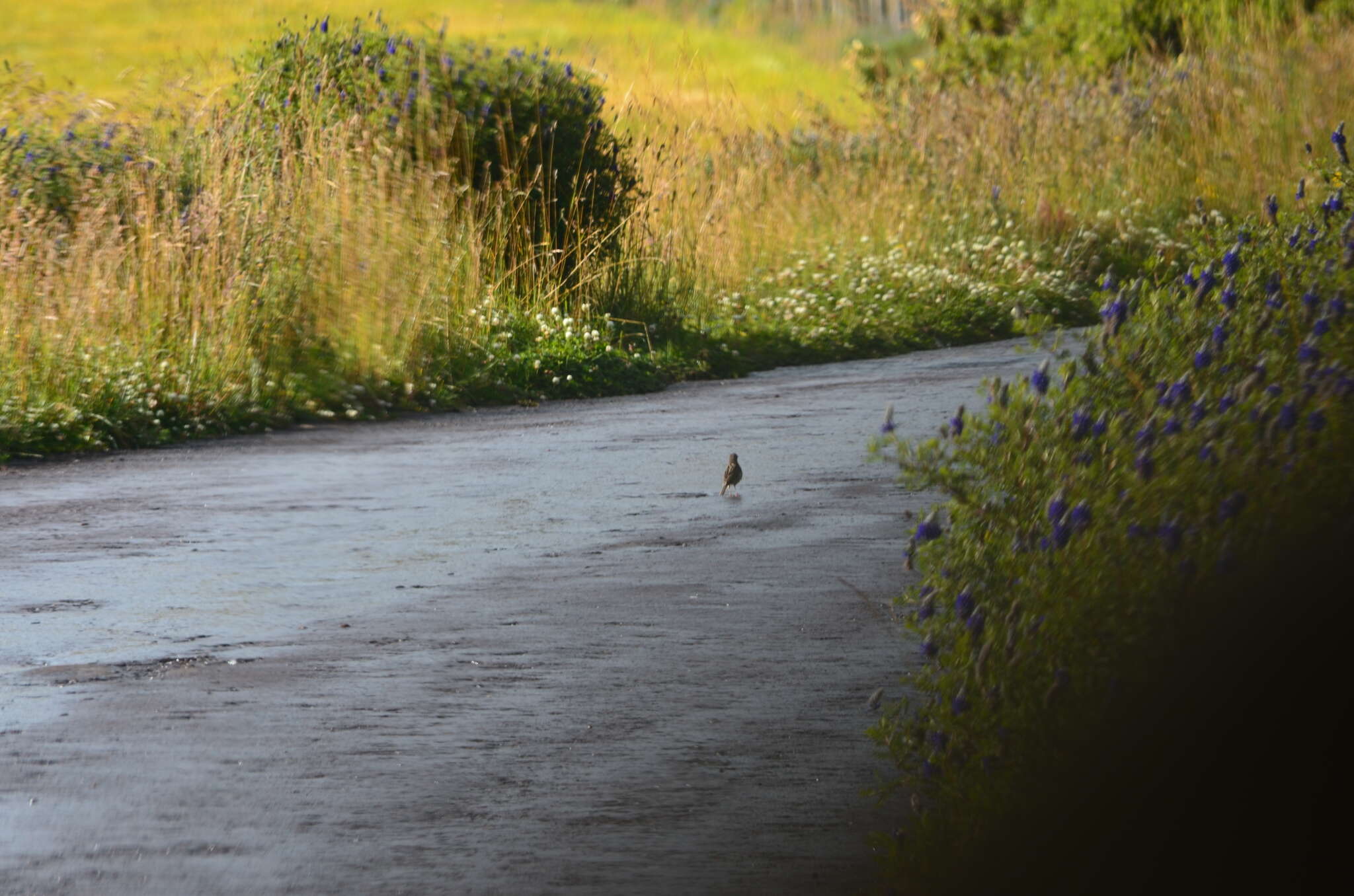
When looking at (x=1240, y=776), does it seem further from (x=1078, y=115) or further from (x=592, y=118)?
(x=1078, y=115)

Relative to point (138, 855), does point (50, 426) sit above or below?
above

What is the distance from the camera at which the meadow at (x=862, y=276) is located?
3928mm

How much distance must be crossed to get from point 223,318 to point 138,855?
679cm

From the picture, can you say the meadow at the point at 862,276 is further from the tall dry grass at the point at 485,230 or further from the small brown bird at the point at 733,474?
the small brown bird at the point at 733,474

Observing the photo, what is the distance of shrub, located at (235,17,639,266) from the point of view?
12.6 metres

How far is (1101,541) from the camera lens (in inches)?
154

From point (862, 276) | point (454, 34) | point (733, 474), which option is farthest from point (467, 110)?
point (454, 34)

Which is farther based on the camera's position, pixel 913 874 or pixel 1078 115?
pixel 1078 115

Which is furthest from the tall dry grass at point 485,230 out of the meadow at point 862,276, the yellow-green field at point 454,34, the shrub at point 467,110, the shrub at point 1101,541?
the yellow-green field at point 454,34

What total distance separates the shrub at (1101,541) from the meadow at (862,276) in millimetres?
11

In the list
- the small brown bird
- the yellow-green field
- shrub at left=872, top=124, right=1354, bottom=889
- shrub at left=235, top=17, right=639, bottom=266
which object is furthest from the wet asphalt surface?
the yellow-green field

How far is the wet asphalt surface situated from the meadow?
510 millimetres

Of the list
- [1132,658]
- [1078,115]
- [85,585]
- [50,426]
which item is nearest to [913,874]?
[1132,658]

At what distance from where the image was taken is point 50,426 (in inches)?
390
